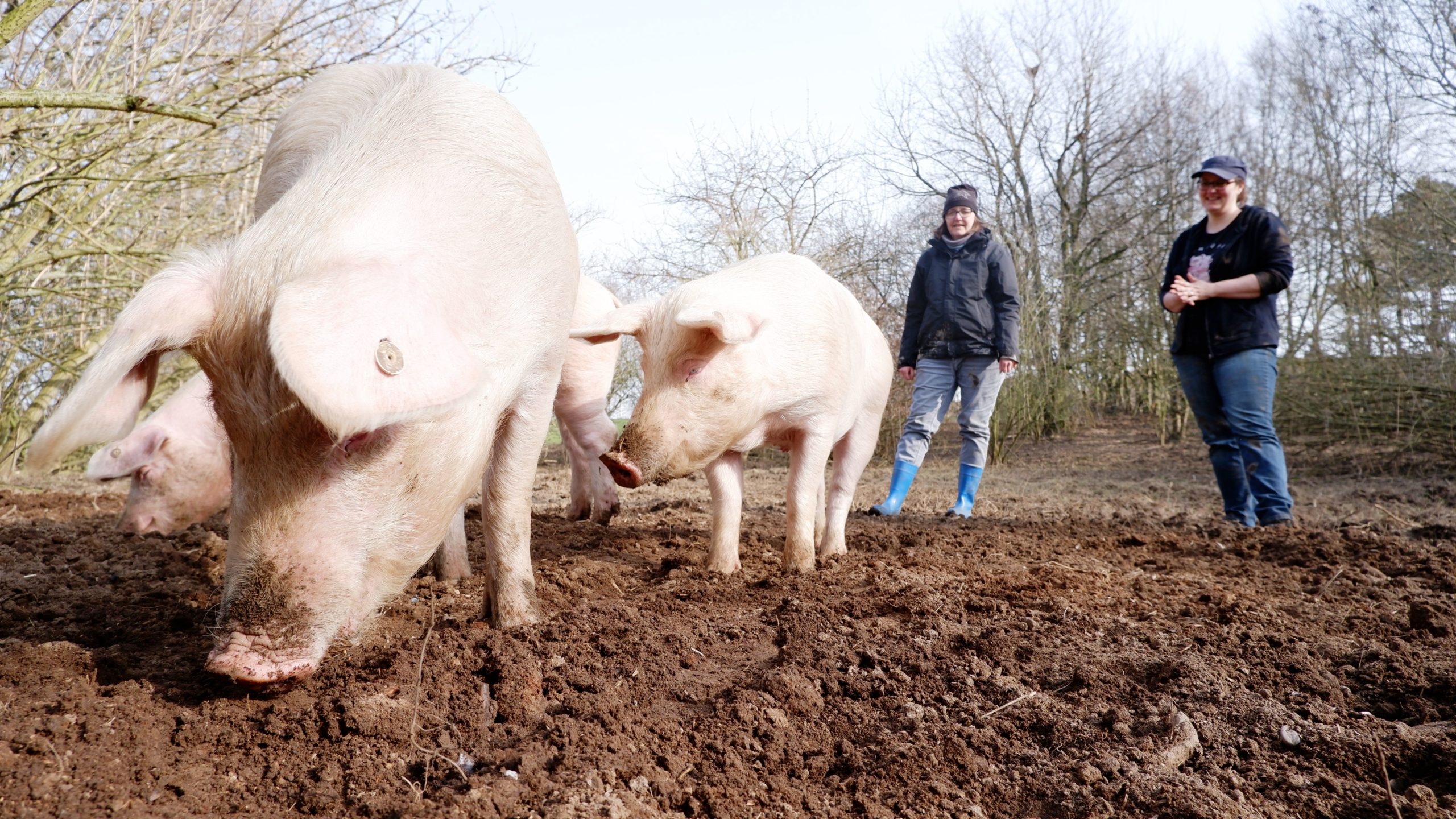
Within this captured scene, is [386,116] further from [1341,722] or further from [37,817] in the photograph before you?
[1341,722]

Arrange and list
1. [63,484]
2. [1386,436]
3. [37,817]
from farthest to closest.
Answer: [1386,436]
[63,484]
[37,817]

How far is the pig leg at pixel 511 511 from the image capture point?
3090 millimetres

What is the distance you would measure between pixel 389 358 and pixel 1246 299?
5162 mm

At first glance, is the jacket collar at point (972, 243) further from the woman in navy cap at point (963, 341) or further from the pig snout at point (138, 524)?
the pig snout at point (138, 524)

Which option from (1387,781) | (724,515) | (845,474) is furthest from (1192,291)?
(1387,781)

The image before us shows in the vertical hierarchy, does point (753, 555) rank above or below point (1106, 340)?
below

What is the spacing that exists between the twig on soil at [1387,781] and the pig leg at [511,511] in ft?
7.57

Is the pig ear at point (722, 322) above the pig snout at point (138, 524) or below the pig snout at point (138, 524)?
above

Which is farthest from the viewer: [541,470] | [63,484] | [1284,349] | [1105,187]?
[1105,187]

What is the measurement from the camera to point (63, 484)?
8.55 meters

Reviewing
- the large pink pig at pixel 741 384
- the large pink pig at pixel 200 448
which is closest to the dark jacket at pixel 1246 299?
the large pink pig at pixel 741 384

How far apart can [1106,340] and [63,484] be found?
1562 cm

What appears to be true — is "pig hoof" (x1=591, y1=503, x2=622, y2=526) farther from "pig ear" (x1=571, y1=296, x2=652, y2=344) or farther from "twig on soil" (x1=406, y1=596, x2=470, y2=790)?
"twig on soil" (x1=406, y1=596, x2=470, y2=790)

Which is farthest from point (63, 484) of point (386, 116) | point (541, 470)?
point (386, 116)
